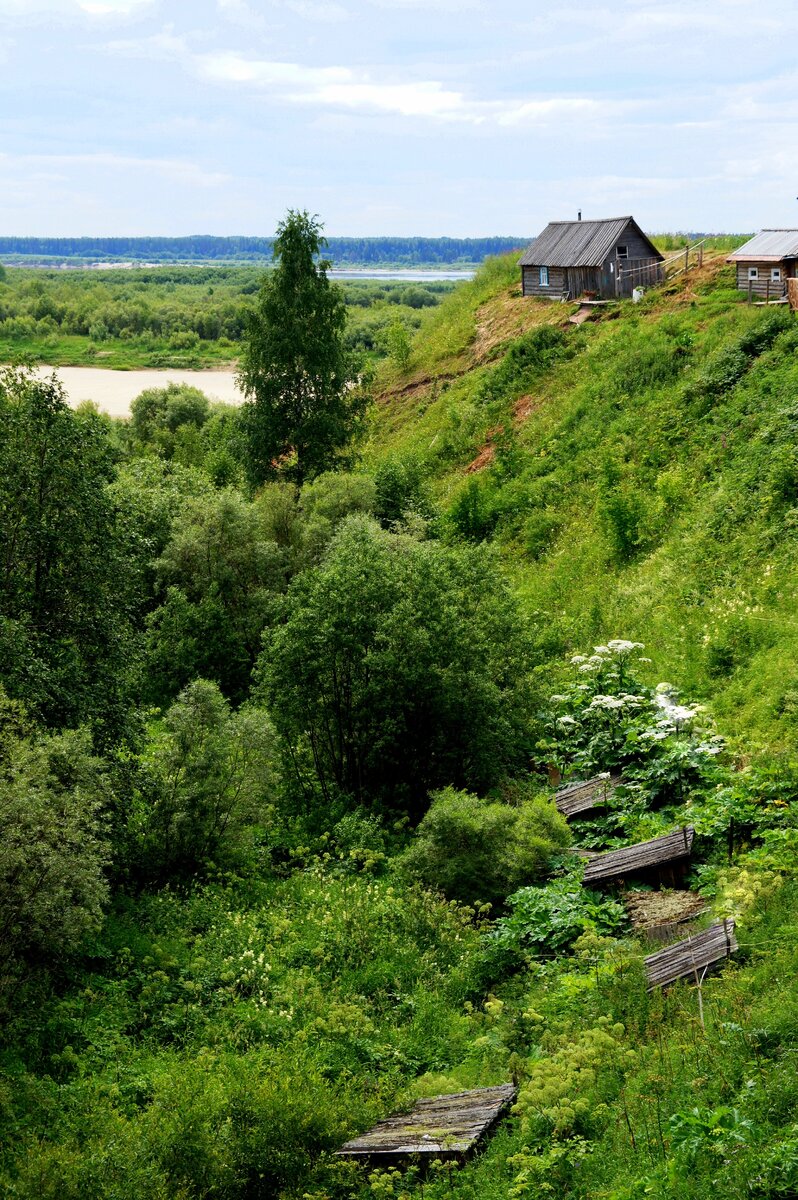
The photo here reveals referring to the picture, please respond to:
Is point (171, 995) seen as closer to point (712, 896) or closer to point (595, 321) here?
point (712, 896)

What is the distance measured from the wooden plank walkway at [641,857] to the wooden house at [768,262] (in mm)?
23150

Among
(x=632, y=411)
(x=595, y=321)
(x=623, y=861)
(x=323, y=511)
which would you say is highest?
(x=595, y=321)

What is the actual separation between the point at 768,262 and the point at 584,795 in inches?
889

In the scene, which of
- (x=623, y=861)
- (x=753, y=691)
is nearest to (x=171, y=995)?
(x=623, y=861)

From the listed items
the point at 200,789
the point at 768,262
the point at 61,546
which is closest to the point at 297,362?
the point at 768,262

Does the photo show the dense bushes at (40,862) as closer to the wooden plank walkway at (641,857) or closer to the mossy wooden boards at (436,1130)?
the mossy wooden boards at (436,1130)

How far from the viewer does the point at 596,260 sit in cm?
4166

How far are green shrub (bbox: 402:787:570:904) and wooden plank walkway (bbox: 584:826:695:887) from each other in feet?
2.86

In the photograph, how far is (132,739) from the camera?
55.7 ft

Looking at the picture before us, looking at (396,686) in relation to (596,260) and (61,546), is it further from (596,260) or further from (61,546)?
(596,260)

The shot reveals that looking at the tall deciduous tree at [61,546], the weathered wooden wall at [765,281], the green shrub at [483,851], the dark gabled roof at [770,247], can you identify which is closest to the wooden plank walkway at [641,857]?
the green shrub at [483,851]

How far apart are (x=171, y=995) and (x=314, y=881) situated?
11.8 ft

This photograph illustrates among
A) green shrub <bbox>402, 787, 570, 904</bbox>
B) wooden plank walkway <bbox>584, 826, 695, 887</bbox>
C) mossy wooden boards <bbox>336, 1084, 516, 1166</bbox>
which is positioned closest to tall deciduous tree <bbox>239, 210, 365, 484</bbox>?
green shrub <bbox>402, 787, 570, 904</bbox>

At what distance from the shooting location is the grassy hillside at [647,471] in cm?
2077
